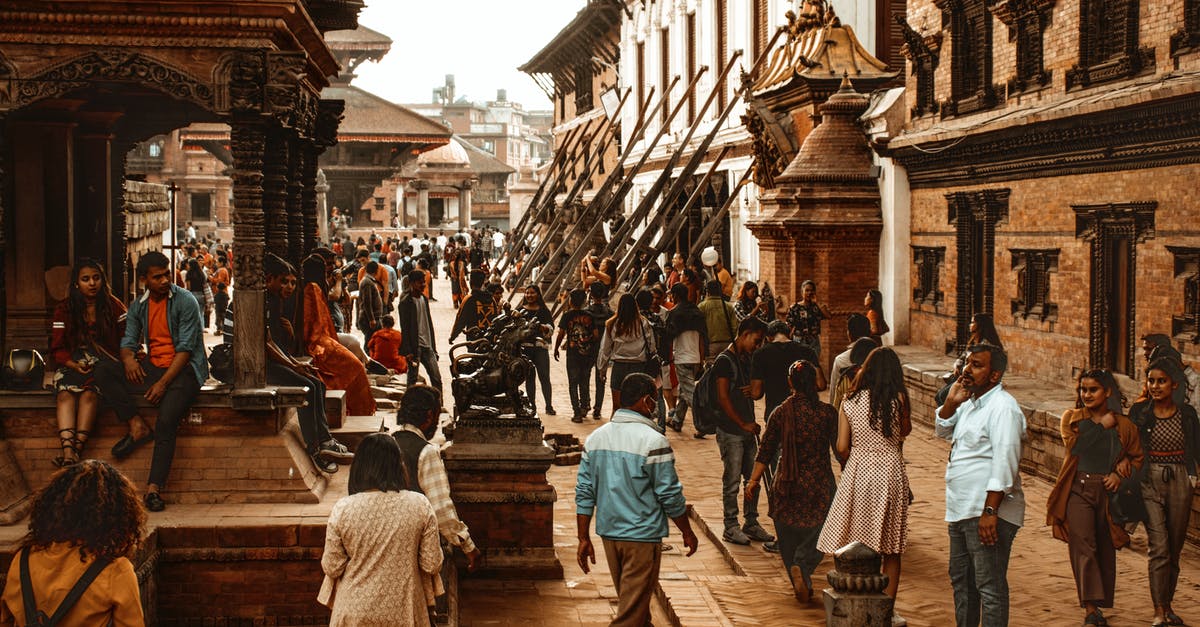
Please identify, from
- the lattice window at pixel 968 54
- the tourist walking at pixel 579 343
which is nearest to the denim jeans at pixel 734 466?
the tourist walking at pixel 579 343

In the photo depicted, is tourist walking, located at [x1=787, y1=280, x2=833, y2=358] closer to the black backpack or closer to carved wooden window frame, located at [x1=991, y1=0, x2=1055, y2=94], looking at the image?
carved wooden window frame, located at [x1=991, y1=0, x2=1055, y2=94]

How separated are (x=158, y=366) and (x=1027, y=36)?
10.2m

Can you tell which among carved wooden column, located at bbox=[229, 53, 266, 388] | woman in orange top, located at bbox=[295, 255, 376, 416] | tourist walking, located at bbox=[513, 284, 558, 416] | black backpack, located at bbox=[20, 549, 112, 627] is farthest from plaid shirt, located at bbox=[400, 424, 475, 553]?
tourist walking, located at bbox=[513, 284, 558, 416]

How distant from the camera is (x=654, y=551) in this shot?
7508mm

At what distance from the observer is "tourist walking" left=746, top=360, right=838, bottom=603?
29.9ft

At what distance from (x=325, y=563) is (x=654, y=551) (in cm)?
192

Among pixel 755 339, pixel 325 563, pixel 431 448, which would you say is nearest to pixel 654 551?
pixel 431 448

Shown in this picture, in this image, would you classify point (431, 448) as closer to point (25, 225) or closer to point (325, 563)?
point (325, 563)

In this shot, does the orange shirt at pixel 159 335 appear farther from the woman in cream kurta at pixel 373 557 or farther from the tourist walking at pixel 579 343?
the tourist walking at pixel 579 343

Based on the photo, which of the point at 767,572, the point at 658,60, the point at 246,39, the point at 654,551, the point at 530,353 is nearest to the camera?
the point at 654,551

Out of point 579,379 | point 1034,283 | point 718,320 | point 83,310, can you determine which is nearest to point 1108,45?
point 1034,283

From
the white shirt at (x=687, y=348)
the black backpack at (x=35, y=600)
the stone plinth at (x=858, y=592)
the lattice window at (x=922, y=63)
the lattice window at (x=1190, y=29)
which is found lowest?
the stone plinth at (x=858, y=592)

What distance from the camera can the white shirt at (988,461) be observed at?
7.62 metres

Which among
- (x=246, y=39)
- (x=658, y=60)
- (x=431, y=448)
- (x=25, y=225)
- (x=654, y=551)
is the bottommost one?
(x=654, y=551)
